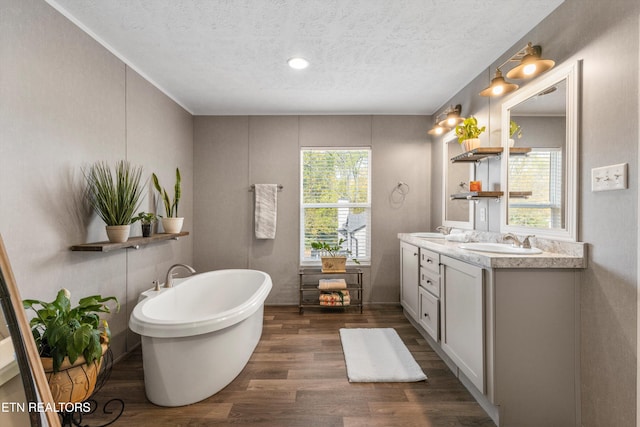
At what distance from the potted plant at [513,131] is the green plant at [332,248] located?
1.99 m

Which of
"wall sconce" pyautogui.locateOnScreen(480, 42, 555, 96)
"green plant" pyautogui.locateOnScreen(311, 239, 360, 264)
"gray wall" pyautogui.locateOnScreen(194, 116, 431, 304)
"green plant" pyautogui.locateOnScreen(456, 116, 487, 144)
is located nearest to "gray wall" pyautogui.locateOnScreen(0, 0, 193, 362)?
"gray wall" pyautogui.locateOnScreen(194, 116, 431, 304)

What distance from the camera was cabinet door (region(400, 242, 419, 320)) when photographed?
295cm

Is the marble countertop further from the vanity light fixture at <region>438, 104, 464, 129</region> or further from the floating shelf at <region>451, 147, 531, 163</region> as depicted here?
the vanity light fixture at <region>438, 104, 464, 129</region>

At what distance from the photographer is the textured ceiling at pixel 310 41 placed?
1821mm

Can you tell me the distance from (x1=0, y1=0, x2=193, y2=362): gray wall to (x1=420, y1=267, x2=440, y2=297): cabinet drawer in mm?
2520

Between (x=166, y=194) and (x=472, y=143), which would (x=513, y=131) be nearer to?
(x=472, y=143)

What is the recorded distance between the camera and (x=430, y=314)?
8.36ft

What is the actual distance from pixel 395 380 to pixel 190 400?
137 cm

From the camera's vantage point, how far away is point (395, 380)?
2.12 m

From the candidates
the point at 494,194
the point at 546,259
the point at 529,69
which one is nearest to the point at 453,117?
the point at 494,194

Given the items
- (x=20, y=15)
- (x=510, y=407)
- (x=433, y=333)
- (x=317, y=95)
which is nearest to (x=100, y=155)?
(x=20, y=15)

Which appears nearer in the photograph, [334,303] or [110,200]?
[110,200]

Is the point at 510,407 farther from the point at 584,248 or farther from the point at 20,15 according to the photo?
the point at 20,15

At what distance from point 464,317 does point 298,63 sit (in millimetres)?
2280
